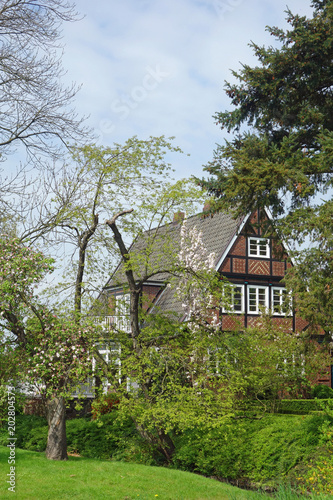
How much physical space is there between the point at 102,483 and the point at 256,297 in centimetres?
1817

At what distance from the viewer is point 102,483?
481 inches

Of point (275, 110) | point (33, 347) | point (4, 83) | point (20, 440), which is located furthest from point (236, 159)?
point (20, 440)

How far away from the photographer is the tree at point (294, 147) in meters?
14.7

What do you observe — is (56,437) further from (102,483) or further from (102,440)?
(102,483)

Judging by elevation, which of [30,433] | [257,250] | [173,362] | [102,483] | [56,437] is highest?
[257,250]

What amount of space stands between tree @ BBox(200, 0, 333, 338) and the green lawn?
5244 millimetres

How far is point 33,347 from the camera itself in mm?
14922

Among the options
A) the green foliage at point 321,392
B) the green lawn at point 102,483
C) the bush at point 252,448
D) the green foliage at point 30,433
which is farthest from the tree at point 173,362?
the green foliage at point 321,392

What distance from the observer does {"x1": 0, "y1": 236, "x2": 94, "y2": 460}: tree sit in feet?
45.8

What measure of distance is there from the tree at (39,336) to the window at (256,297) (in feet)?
49.4

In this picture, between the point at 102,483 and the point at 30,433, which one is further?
the point at 30,433

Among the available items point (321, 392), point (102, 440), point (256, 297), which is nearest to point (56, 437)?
point (102, 440)

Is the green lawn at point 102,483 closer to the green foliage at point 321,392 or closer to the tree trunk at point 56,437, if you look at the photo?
the tree trunk at point 56,437

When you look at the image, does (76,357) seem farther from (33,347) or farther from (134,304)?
(134,304)
